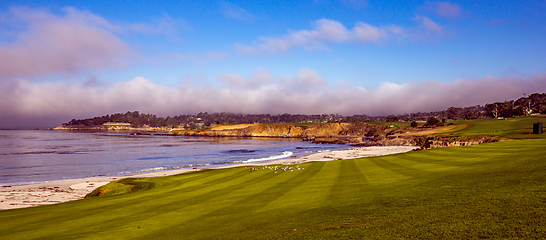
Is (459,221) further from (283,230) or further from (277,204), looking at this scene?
(277,204)

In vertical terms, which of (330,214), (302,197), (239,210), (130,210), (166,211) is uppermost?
(330,214)

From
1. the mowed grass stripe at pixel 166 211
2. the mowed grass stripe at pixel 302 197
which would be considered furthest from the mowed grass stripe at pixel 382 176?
the mowed grass stripe at pixel 166 211

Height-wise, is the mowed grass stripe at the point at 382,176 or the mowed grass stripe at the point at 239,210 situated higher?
the mowed grass stripe at the point at 382,176

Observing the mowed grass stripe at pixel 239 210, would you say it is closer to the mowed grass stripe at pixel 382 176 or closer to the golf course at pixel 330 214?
the golf course at pixel 330 214

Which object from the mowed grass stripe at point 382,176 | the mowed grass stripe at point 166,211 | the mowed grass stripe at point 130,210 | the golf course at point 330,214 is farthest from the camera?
the mowed grass stripe at point 382,176

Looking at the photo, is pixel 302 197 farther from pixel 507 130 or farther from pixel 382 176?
pixel 507 130

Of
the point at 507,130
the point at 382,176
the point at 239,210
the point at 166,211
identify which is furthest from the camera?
the point at 507,130

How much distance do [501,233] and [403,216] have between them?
2.78 meters

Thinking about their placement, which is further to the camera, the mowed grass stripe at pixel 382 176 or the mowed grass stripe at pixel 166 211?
the mowed grass stripe at pixel 382 176

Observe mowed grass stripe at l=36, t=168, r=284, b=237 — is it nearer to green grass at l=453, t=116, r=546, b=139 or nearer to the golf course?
the golf course

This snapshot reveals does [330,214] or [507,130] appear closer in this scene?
[330,214]

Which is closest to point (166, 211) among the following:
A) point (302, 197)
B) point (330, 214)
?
point (302, 197)

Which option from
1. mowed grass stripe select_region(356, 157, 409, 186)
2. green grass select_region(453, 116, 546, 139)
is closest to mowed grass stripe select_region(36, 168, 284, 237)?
mowed grass stripe select_region(356, 157, 409, 186)

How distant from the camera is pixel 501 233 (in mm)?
6691
